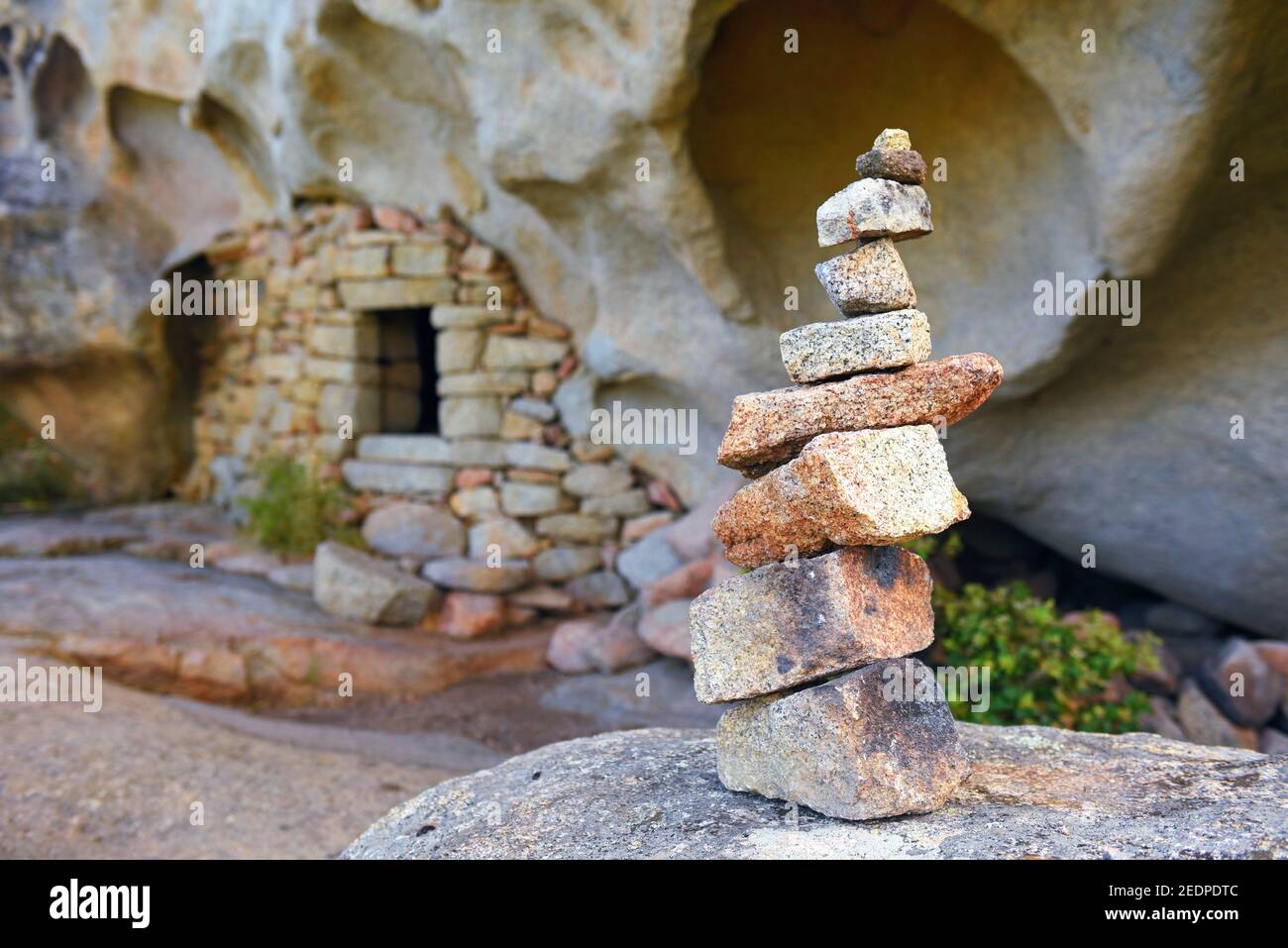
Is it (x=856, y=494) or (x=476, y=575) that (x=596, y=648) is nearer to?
(x=476, y=575)

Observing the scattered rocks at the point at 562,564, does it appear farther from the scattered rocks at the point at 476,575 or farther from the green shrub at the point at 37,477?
the green shrub at the point at 37,477

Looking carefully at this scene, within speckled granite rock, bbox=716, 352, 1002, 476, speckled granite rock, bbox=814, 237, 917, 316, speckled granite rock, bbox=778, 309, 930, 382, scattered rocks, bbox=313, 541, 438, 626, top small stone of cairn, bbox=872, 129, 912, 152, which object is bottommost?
scattered rocks, bbox=313, 541, 438, 626

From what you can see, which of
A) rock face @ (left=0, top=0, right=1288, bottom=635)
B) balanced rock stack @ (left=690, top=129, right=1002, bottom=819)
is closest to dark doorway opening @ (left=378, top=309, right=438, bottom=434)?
rock face @ (left=0, top=0, right=1288, bottom=635)

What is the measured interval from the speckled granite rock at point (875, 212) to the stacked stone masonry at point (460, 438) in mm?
4515

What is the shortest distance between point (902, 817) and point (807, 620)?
52 centimetres

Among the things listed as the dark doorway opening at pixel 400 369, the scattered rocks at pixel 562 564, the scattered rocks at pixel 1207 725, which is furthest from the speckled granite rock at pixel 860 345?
the dark doorway opening at pixel 400 369

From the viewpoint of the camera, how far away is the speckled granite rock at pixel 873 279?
265cm

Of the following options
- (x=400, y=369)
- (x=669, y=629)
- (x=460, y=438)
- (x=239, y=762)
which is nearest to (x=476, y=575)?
(x=460, y=438)

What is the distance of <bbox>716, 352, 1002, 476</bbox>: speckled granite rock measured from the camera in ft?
8.37

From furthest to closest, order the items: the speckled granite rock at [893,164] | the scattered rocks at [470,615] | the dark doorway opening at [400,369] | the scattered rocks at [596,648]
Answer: the dark doorway opening at [400,369]
the scattered rocks at [470,615]
the scattered rocks at [596,648]
the speckled granite rock at [893,164]

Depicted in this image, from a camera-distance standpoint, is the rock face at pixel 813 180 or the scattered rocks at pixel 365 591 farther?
the scattered rocks at pixel 365 591

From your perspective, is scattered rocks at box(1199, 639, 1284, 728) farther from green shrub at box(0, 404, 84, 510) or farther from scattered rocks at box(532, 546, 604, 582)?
green shrub at box(0, 404, 84, 510)

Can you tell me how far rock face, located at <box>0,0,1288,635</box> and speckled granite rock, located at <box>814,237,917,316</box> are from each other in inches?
71.7

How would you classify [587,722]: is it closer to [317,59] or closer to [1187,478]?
[1187,478]
